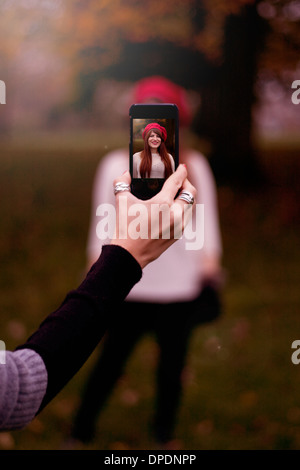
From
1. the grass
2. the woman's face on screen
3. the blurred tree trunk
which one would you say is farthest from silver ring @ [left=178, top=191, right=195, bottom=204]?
the blurred tree trunk

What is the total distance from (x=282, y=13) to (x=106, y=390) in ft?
6.54

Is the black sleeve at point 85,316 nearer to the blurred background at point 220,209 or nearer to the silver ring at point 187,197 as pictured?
the silver ring at point 187,197

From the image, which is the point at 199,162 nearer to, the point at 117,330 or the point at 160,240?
the point at 160,240

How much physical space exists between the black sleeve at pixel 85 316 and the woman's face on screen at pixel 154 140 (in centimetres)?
18

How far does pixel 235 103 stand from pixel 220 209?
3185 millimetres

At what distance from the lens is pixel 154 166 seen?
89 centimetres

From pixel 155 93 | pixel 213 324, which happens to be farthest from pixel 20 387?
pixel 213 324

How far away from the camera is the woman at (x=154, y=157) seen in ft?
2.89

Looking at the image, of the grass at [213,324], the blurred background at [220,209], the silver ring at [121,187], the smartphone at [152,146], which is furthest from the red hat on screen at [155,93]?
the grass at [213,324]

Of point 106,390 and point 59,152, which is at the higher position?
point 59,152

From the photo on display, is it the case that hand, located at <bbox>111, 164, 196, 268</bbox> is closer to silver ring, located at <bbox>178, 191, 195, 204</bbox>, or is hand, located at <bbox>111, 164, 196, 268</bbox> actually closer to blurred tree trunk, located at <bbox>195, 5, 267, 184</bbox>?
silver ring, located at <bbox>178, 191, 195, 204</bbox>

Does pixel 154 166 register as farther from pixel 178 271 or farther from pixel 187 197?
pixel 178 271

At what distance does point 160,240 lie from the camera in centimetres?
88
